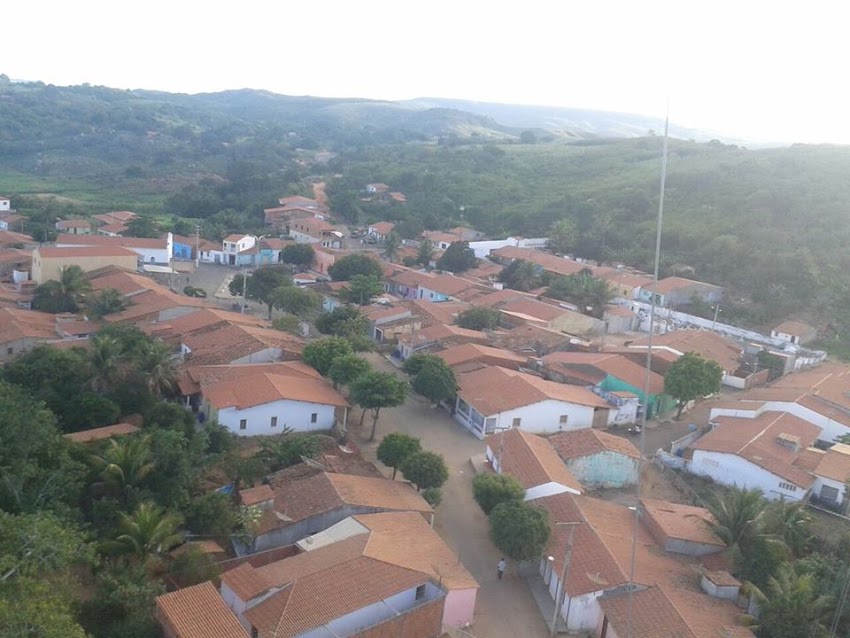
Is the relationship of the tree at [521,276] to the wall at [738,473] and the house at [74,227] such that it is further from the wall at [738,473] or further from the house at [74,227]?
the house at [74,227]

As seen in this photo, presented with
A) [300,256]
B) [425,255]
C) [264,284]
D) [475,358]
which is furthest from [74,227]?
[475,358]

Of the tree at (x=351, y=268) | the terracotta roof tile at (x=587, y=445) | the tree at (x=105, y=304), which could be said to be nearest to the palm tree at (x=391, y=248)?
the tree at (x=351, y=268)

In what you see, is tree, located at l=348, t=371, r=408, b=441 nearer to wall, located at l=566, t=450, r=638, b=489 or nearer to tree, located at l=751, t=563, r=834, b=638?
wall, located at l=566, t=450, r=638, b=489

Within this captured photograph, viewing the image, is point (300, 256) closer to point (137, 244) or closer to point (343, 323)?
point (137, 244)

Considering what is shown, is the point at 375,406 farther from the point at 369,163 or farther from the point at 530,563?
the point at 369,163

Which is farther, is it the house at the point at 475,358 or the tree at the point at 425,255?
the tree at the point at 425,255

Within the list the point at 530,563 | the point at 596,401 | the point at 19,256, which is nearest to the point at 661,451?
the point at 596,401
